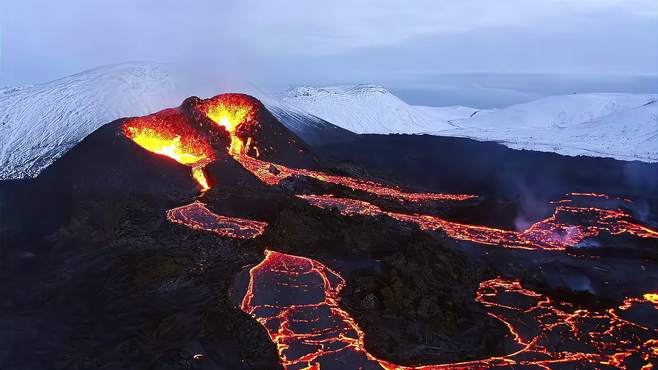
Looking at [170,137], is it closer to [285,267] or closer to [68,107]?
[285,267]

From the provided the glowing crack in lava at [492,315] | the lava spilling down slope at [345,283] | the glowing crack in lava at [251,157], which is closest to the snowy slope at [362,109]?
the glowing crack in lava at [251,157]

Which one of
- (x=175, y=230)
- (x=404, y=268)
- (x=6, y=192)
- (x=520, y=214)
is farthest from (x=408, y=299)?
(x=6, y=192)

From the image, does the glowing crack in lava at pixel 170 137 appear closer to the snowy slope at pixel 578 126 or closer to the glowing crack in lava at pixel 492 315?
the glowing crack in lava at pixel 492 315

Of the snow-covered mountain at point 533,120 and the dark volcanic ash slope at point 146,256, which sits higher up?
the snow-covered mountain at point 533,120

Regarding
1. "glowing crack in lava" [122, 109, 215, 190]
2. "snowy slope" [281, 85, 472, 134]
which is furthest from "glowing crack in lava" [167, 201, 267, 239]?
"snowy slope" [281, 85, 472, 134]

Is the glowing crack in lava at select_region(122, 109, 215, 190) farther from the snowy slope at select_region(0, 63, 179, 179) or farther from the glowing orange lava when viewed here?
the snowy slope at select_region(0, 63, 179, 179)

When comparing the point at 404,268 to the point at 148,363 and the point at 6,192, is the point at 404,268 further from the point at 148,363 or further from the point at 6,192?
the point at 6,192
